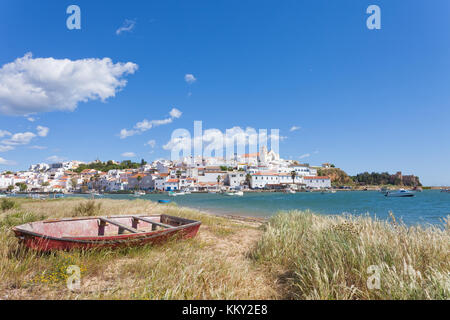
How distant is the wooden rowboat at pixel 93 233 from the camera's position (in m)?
5.27

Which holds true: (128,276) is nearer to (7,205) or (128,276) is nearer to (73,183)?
(7,205)

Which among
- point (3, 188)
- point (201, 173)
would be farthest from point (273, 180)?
point (3, 188)

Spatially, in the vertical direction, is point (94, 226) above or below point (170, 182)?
above

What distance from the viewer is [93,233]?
8141 mm

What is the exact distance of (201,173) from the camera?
376ft

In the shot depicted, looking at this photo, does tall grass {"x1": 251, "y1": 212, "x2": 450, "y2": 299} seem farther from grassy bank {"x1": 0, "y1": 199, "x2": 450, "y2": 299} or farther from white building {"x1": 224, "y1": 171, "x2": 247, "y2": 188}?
white building {"x1": 224, "y1": 171, "x2": 247, "y2": 188}

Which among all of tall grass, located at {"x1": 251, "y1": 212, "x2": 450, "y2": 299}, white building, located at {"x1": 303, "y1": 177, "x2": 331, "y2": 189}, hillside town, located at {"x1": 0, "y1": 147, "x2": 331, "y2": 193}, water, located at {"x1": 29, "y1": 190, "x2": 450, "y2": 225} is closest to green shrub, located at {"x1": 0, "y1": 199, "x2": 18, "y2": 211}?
tall grass, located at {"x1": 251, "y1": 212, "x2": 450, "y2": 299}

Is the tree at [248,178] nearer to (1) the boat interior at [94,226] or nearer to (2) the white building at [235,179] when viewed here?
(2) the white building at [235,179]

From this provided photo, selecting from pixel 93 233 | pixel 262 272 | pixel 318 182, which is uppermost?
pixel 93 233

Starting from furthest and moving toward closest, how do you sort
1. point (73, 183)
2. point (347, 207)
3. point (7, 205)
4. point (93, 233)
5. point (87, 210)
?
1. point (73, 183)
2. point (347, 207)
3. point (7, 205)
4. point (87, 210)
5. point (93, 233)

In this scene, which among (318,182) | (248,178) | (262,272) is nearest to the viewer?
(262,272)

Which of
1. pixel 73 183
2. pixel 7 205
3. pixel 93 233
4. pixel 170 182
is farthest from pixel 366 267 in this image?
pixel 73 183

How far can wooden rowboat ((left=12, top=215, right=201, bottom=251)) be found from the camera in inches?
207

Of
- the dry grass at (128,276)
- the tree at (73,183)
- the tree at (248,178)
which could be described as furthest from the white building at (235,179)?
the dry grass at (128,276)
